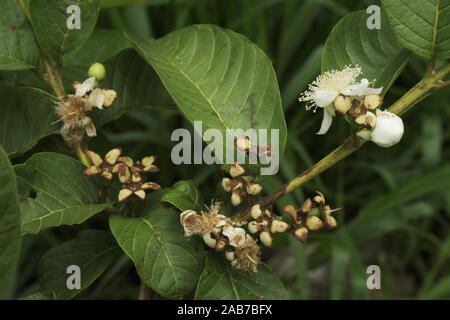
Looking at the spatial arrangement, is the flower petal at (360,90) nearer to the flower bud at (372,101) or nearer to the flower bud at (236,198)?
the flower bud at (372,101)

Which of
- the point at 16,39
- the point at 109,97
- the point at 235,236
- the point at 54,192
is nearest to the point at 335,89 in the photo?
the point at 235,236

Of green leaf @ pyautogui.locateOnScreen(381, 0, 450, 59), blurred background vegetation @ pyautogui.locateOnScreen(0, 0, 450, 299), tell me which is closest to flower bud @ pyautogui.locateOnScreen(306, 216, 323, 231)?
green leaf @ pyautogui.locateOnScreen(381, 0, 450, 59)

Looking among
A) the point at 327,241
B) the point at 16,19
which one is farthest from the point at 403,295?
the point at 16,19

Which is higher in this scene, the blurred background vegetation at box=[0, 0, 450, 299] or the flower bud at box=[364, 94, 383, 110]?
the blurred background vegetation at box=[0, 0, 450, 299]

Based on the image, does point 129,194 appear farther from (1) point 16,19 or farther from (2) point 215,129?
(1) point 16,19

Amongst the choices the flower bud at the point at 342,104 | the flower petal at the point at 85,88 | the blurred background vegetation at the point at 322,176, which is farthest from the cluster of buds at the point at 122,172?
the blurred background vegetation at the point at 322,176

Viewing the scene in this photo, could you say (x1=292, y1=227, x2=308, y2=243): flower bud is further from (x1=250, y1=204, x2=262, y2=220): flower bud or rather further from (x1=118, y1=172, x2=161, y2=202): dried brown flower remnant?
(x1=118, y1=172, x2=161, y2=202): dried brown flower remnant
